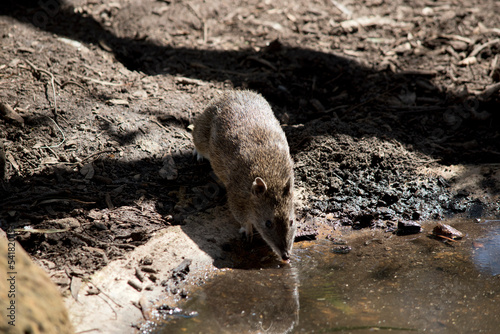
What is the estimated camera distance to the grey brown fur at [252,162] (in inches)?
199

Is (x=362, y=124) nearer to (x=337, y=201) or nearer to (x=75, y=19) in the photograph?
(x=337, y=201)

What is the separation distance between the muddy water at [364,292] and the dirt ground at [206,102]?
0.46 metres

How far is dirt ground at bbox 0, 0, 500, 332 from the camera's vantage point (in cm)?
514

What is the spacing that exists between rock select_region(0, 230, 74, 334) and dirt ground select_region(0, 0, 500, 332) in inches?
36.0

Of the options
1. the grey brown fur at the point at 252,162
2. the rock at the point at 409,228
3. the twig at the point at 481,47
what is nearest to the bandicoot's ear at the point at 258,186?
the grey brown fur at the point at 252,162

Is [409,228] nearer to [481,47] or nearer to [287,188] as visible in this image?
[287,188]

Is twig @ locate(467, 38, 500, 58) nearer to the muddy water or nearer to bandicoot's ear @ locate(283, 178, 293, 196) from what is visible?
the muddy water

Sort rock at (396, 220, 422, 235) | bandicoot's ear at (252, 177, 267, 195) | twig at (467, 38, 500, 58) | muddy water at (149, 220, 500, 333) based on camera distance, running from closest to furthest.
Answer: muddy water at (149, 220, 500, 333), bandicoot's ear at (252, 177, 267, 195), rock at (396, 220, 422, 235), twig at (467, 38, 500, 58)

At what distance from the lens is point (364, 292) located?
4.29 metres

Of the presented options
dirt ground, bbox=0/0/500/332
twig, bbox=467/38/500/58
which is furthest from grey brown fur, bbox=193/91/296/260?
twig, bbox=467/38/500/58

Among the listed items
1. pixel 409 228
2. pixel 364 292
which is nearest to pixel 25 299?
pixel 364 292

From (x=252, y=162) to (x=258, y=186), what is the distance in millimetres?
398

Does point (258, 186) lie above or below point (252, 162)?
below

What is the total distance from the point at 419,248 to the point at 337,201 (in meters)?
1.17
